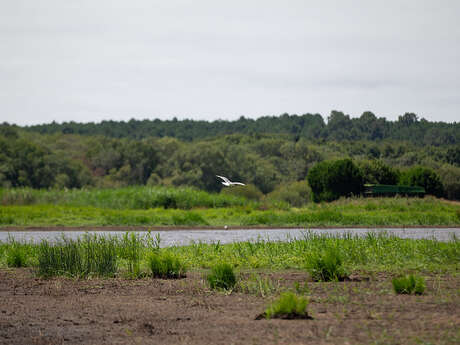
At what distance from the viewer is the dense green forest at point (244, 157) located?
65.0 m

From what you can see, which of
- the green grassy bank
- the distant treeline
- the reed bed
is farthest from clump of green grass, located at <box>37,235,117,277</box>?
the distant treeline

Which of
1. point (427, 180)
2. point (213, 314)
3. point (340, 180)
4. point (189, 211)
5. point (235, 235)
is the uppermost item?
point (340, 180)

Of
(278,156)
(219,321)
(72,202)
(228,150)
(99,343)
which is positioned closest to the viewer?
(99,343)

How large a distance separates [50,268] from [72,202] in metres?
29.4

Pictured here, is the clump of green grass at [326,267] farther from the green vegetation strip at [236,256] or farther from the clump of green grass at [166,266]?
the clump of green grass at [166,266]

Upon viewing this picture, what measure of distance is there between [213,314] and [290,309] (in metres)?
1.06

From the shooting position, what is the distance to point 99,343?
654 centimetres

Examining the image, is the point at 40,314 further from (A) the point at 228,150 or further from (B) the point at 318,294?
(A) the point at 228,150

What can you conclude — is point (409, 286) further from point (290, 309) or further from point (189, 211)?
point (189, 211)

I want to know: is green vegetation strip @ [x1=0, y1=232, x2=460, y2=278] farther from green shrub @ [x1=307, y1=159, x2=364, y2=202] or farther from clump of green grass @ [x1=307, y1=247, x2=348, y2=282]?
green shrub @ [x1=307, y1=159, x2=364, y2=202]

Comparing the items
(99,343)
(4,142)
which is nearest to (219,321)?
(99,343)

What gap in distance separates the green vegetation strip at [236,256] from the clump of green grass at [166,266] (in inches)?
0.7

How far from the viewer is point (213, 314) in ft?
25.2

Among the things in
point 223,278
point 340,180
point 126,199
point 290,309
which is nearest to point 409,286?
point 290,309
